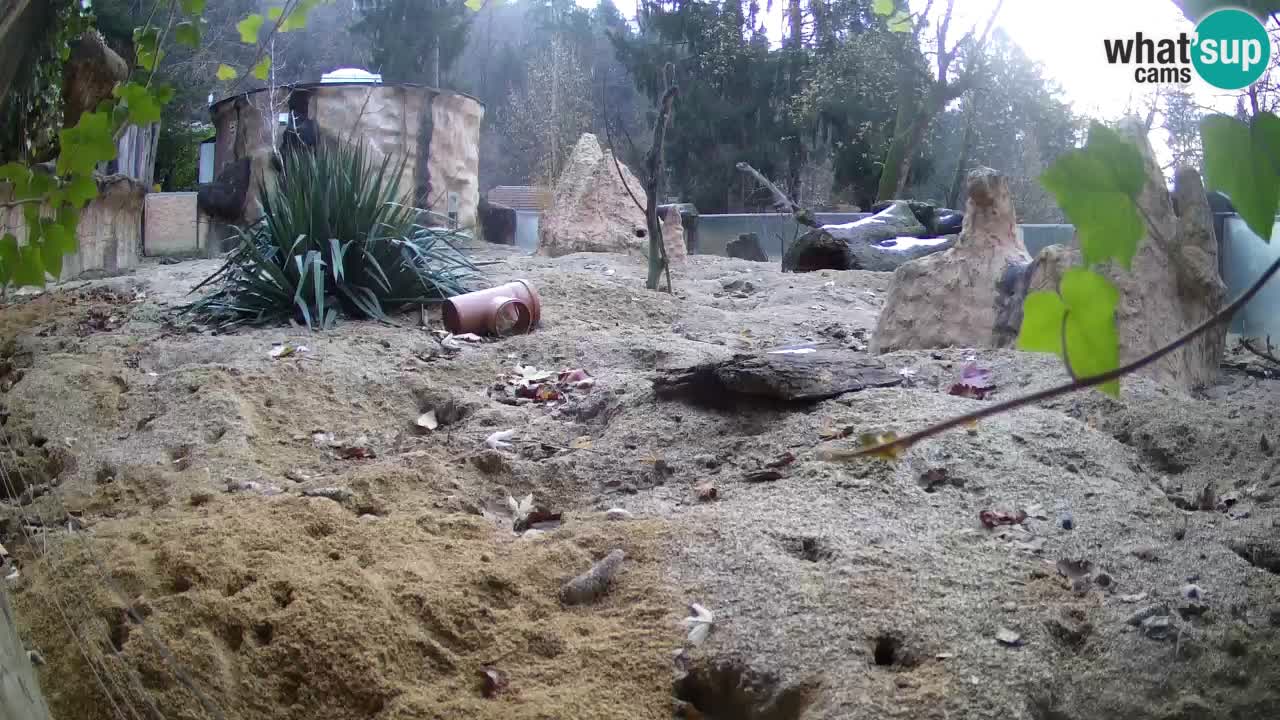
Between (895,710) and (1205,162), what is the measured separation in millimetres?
1059

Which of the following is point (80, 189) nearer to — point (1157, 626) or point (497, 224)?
point (1157, 626)

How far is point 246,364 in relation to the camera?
385 centimetres

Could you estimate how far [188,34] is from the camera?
1.72 m

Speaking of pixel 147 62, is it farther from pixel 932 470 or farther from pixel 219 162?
pixel 219 162

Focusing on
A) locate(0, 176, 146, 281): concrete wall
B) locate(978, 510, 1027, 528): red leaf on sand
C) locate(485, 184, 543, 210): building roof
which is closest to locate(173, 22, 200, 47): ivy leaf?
locate(978, 510, 1027, 528): red leaf on sand

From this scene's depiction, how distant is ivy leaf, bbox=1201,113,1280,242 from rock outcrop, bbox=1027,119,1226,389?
318 cm

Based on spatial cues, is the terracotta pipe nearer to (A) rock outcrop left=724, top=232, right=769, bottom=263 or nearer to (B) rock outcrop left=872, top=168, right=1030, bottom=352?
(B) rock outcrop left=872, top=168, right=1030, bottom=352

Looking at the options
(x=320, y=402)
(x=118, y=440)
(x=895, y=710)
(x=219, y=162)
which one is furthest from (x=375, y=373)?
(x=219, y=162)

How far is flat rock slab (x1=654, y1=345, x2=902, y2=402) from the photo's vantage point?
297 cm

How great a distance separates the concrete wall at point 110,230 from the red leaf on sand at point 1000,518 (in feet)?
23.9

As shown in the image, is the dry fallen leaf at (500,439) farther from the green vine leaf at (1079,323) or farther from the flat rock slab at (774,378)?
Answer: the green vine leaf at (1079,323)

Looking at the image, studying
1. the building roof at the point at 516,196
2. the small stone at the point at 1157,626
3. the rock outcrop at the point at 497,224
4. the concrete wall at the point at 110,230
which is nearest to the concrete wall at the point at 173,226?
the concrete wall at the point at 110,230

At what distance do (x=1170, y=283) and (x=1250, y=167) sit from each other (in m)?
3.74

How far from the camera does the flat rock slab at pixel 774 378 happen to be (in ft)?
9.75
